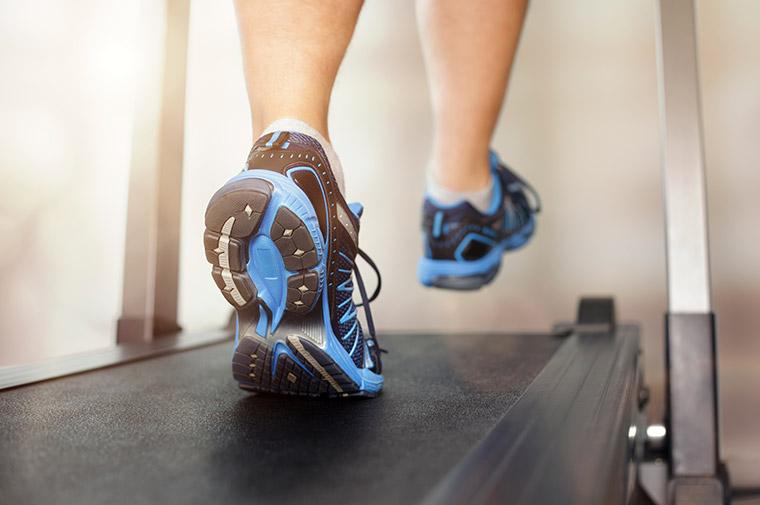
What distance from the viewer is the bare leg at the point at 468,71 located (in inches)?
54.0

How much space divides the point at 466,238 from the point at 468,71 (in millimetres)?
330

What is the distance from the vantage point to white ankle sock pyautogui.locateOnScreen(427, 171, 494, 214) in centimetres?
139

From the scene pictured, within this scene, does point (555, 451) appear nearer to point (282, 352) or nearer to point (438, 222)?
point (282, 352)

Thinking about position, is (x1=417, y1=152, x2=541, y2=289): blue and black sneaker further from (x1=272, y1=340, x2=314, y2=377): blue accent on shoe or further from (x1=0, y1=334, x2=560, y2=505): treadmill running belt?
(x1=272, y1=340, x2=314, y2=377): blue accent on shoe

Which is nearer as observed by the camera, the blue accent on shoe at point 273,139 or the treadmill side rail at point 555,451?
the treadmill side rail at point 555,451

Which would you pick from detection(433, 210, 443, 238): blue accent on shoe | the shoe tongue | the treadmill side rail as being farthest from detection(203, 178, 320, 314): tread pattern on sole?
detection(433, 210, 443, 238): blue accent on shoe

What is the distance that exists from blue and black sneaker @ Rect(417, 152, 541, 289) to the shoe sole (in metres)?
0.66

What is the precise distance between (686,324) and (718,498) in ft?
0.99

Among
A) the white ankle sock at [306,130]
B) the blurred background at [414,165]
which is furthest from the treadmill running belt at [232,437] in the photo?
the blurred background at [414,165]

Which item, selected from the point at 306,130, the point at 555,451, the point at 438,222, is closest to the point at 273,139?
the point at 306,130

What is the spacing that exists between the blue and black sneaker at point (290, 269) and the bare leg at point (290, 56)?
0.17 ft

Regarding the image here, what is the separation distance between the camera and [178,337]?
5.14 ft

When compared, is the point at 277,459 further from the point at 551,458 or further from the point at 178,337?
the point at 178,337

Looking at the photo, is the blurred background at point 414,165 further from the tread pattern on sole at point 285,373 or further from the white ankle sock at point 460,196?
the tread pattern on sole at point 285,373
